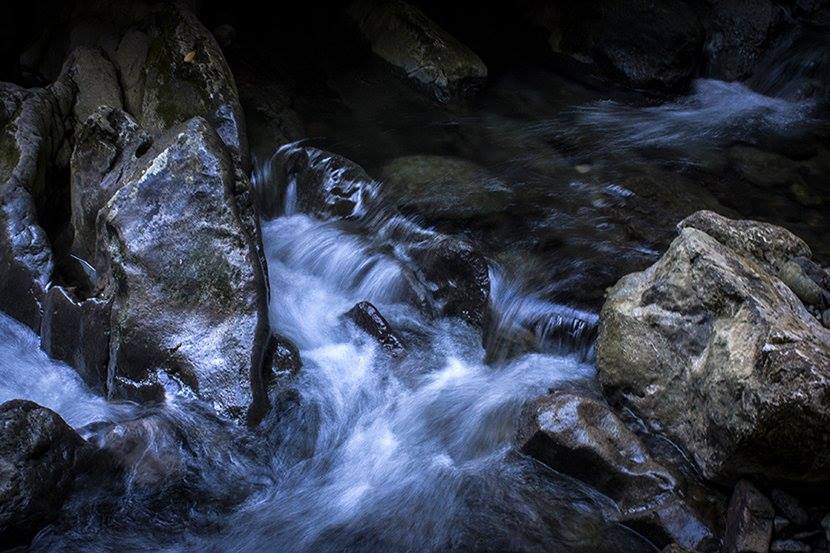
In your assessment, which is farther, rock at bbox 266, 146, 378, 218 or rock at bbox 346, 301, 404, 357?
rock at bbox 266, 146, 378, 218

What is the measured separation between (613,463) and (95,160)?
468cm

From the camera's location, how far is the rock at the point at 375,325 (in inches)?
230

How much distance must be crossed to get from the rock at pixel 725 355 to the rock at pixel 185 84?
4.16 m

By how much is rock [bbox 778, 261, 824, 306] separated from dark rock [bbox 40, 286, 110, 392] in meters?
4.90

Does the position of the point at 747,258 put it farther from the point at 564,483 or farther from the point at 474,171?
the point at 474,171

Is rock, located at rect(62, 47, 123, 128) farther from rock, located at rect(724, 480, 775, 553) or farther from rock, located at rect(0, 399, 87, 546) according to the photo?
rock, located at rect(724, 480, 775, 553)

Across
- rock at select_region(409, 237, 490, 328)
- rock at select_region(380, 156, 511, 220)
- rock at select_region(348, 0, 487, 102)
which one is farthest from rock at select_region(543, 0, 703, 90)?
rock at select_region(409, 237, 490, 328)

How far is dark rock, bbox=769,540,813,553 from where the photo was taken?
388 cm

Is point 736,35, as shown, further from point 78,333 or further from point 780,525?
point 78,333

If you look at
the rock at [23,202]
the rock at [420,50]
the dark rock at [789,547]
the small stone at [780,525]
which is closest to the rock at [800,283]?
the small stone at [780,525]

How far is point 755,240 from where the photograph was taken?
5336mm

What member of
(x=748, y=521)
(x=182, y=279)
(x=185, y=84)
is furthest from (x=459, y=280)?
(x=185, y=84)

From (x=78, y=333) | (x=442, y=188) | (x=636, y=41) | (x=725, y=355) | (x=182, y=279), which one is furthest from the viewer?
(x=636, y=41)

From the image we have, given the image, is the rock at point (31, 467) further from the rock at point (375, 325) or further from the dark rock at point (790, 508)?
the dark rock at point (790, 508)
